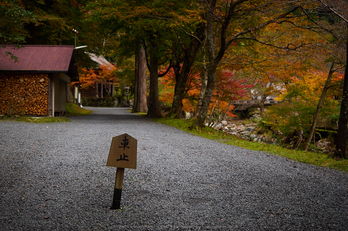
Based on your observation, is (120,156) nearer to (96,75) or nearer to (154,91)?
(154,91)

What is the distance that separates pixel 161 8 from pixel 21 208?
955cm

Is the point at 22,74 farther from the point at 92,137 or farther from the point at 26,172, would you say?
the point at 26,172

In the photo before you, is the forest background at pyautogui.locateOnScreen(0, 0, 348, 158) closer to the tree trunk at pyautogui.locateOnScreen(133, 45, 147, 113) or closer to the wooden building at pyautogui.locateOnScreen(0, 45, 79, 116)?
the wooden building at pyautogui.locateOnScreen(0, 45, 79, 116)

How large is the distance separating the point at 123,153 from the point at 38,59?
1159 centimetres

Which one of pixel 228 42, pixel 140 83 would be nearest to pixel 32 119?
pixel 228 42

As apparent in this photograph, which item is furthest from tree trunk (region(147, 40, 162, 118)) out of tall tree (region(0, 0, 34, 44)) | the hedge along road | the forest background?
the hedge along road

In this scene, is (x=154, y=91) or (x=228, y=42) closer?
(x=228, y=42)

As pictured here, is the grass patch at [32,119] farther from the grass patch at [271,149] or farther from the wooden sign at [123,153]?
the wooden sign at [123,153]

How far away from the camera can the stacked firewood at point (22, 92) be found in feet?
41.9

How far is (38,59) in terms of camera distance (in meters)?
12.9

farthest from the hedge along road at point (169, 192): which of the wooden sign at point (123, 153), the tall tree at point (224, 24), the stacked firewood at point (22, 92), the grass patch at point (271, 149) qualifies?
the stacked firewood at point (22, 92)

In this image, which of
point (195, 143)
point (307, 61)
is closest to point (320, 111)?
point (307, 61)

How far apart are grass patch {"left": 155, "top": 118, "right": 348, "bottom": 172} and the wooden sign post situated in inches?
201

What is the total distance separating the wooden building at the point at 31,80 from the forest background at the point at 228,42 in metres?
0.99
